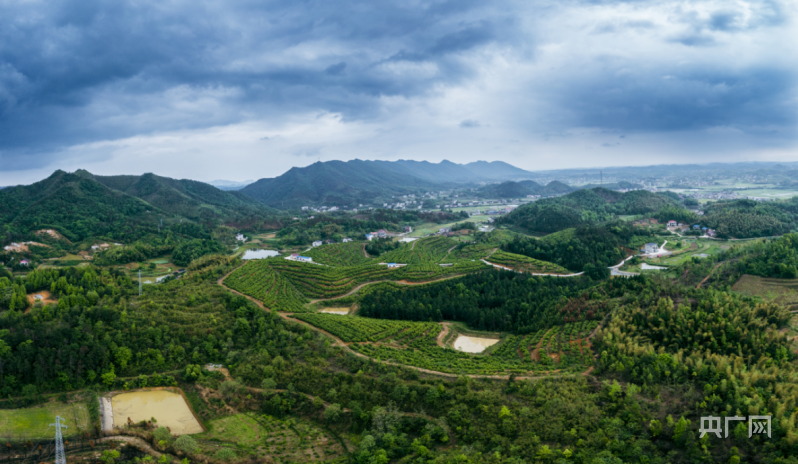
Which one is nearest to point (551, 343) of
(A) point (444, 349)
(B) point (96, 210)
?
(A) point (444, 349)

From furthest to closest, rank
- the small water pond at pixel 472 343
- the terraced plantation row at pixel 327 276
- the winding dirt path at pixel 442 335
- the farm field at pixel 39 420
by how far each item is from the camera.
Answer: the terraced plantation row at pixel 327 276, the small water pond at pixel 472 343, the winding dirt path at pixel 442 335, the farm field at pixel 39 420

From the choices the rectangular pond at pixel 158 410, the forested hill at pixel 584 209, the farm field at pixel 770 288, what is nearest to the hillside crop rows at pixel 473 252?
the forested hill at pixel 584 209

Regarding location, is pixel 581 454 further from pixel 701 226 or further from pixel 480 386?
pixel 701 226

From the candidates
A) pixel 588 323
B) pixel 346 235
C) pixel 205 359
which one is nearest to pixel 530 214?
pixel 346 235

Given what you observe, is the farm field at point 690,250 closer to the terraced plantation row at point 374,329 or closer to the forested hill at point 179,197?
the terraced plantation row at point 374,329

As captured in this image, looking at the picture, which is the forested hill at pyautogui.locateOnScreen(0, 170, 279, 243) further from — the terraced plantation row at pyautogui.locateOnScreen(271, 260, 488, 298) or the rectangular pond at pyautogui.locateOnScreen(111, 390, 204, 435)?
the rectangular pond at pyautogui.locateOnScreen(111, 390, 204, 435)

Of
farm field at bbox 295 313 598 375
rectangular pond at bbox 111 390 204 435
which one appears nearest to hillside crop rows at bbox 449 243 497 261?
farm field at bbox 295 313 598 375
